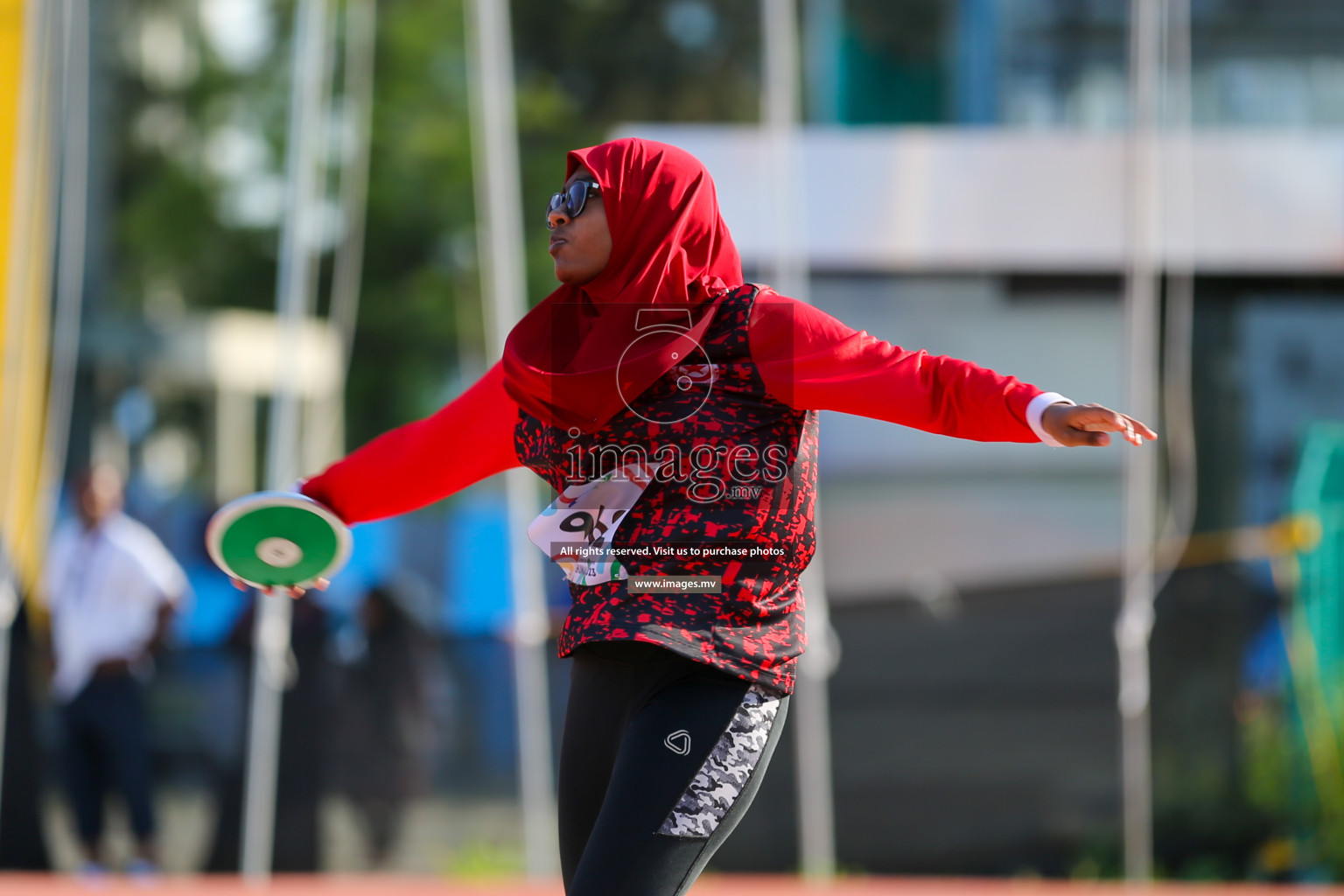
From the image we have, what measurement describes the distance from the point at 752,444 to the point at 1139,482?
3.20 metres

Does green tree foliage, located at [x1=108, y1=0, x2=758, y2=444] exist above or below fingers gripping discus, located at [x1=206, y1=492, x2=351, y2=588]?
above

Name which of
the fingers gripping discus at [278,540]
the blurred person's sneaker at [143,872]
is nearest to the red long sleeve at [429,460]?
the fingers gripping discus at [278,540]

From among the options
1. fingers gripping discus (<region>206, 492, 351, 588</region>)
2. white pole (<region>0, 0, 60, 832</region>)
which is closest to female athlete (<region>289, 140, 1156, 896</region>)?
fingers gripping discus (<region>206, 492, 351, 588</region>)

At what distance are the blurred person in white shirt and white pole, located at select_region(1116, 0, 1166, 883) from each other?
10.6ft

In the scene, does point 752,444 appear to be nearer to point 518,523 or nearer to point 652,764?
point 652,764

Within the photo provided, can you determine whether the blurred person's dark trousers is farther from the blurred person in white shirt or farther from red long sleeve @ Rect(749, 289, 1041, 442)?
red long sleeve @ Rect(749, 289, 1041, 442)

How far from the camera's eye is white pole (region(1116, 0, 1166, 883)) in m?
4.64

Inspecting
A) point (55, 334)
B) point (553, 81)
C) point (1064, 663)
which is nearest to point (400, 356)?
point (553, 81)

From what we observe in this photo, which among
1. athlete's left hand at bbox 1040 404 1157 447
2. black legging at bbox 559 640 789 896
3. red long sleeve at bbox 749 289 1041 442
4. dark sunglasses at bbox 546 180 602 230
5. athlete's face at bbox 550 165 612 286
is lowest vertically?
black legging at bbox 559 640 789 896

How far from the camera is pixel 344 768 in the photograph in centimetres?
499

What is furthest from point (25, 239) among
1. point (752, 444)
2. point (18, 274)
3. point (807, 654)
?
point (752, 444)

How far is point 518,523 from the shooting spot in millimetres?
4945

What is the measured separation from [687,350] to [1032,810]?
3480 mm

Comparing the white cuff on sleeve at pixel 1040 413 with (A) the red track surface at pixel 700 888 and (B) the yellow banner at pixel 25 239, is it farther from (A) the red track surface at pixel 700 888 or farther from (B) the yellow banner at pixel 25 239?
(B) the yellow banner at pixel 25 239
